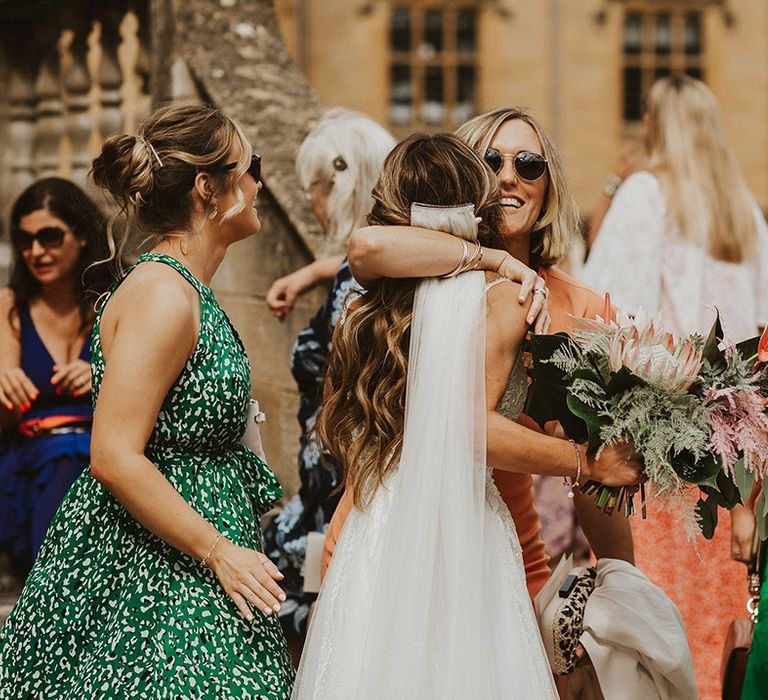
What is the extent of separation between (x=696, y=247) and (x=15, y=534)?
120 inches

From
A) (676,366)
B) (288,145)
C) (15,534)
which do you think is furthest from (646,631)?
(288,145)

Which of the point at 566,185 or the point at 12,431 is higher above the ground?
the point at 566,185

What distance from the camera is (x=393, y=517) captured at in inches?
140

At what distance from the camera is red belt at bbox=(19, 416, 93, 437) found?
5441 mm

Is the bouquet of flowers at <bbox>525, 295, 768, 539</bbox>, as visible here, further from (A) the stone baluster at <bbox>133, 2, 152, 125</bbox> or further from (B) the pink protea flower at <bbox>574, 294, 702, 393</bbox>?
(A) the stone baluster at <bbox>133, 2, 152, 125</bbox>

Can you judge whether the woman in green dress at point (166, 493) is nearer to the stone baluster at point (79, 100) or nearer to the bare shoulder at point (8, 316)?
the bare shoulder at point (8, 316)

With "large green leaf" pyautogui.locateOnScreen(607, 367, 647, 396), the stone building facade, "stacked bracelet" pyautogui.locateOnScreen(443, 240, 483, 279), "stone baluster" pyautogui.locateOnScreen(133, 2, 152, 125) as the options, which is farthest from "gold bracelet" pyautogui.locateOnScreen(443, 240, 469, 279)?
the stone building facade

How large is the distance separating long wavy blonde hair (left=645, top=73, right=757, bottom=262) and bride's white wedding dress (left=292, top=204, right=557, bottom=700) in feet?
9.33

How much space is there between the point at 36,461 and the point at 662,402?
8.92 ft

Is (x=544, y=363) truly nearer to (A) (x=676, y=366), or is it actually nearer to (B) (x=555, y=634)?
(A) (x=676, y=366)

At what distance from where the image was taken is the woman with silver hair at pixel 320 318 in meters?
4.98

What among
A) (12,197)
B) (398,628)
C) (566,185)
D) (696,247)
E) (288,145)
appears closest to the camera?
(398,628)

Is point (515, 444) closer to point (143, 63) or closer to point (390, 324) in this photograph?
point (390, 324)

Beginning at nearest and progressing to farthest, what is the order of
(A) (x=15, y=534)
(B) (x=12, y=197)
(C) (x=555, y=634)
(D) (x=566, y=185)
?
(C) (x=555, y=634)
(D) (x=566, y=185)
(A) (x=15, y=534)
(B) (x=12, y=197)
